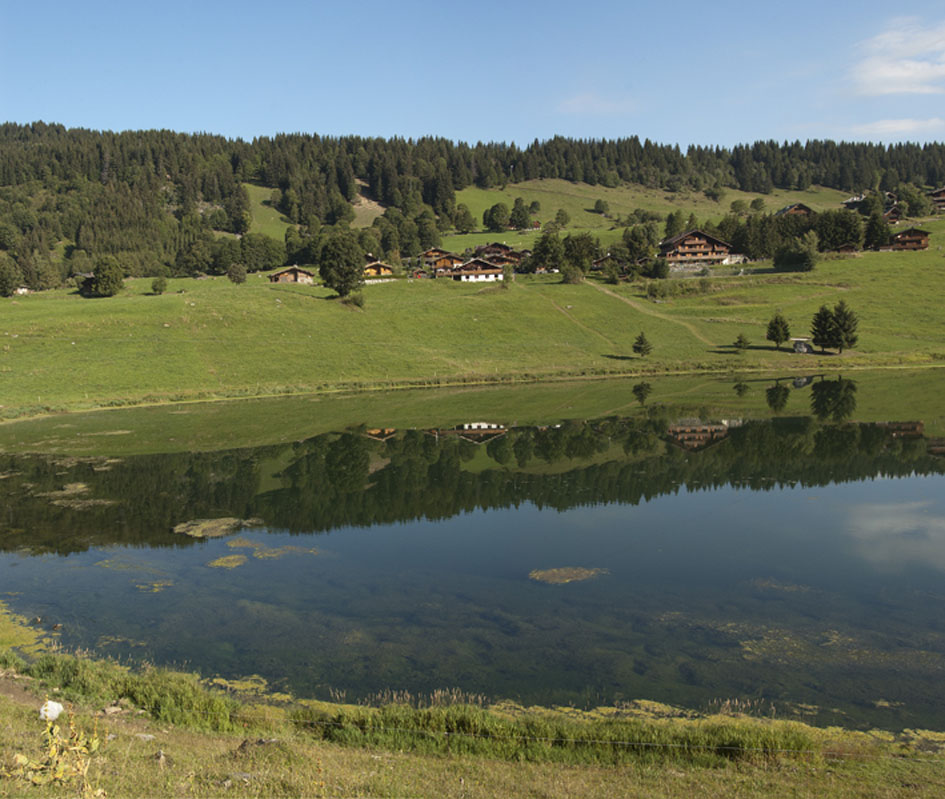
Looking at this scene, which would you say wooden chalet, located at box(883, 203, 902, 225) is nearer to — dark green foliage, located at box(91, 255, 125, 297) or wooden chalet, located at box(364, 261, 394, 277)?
wooden chalet, located at box(364, 261, 394, 277)

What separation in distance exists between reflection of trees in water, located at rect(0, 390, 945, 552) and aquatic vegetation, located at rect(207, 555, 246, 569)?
11.7ft

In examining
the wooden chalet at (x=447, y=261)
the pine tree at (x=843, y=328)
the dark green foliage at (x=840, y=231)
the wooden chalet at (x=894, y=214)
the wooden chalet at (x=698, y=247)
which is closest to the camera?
the pine tree at (x=843, y=328)

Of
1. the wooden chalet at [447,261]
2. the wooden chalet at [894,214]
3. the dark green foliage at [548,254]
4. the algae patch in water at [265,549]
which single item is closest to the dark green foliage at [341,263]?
the dark green foliage at [548,254]

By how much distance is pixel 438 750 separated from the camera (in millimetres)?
14664

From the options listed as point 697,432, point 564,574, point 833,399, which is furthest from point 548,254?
point 564,574

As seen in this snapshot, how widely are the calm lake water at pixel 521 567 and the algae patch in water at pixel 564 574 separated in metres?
0.49

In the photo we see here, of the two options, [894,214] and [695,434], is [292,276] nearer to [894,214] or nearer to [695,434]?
[695,434]

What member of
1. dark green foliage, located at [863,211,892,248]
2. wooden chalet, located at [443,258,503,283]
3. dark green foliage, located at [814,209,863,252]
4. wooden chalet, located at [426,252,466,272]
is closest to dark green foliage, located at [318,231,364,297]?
wooden chalet, located at [443,258,503,283]

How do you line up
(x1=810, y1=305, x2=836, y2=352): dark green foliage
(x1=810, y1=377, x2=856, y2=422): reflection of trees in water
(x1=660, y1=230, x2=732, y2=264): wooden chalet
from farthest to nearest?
(x1=660, y1=230, x2=732, y2=264): wooden chalet < (x1=810, y1=305, x2=836, y2=352): dark green foliage < (x1=810, y1=377, x2=856, y2=422): reflection of trees in water

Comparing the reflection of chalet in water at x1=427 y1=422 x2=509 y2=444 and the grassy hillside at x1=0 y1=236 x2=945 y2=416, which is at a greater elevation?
the grassy hillside at x1=0 y1=236 x2=945 y2=416

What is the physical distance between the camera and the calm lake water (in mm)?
19344

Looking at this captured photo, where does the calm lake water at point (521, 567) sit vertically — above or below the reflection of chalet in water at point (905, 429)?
below

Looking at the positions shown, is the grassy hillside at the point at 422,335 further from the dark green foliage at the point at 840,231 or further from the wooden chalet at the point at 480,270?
the wooden chalet at the point at 480,270

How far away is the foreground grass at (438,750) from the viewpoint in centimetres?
1263
